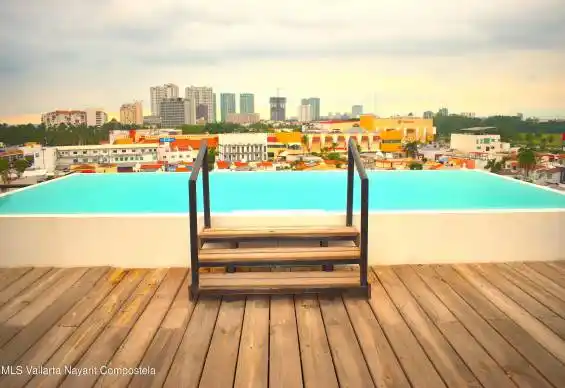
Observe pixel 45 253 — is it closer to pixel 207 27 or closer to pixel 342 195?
pixel 342 195

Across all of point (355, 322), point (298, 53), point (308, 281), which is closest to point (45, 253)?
point (308, 281)

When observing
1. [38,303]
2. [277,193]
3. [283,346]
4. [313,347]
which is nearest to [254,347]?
[283,346]

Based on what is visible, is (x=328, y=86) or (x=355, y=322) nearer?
(x=355, y=322)

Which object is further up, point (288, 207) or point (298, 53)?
point (298, 53)

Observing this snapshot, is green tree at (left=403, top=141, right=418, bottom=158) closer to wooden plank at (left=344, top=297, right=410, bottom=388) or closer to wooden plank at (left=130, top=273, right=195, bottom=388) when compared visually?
wooden plank at (left=344, top=297, right=410, bottom=388)

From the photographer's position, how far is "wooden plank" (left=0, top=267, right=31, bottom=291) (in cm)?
246

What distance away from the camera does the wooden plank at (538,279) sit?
7.48ft

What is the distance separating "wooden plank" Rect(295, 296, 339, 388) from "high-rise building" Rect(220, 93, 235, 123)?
209 inches

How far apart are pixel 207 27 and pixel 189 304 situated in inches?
226

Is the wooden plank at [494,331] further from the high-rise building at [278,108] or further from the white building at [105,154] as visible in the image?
the high-rise building at [278,108]

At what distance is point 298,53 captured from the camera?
7.60 metres

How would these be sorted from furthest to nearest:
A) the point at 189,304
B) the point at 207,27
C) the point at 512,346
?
the point at 207,27
the point at 189,304
the point at 512,346

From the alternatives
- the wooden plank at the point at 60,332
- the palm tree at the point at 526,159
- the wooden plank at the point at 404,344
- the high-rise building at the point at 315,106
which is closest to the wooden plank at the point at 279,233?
the wooden plank at the point at 404,344

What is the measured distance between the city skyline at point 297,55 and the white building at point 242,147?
175 cm
